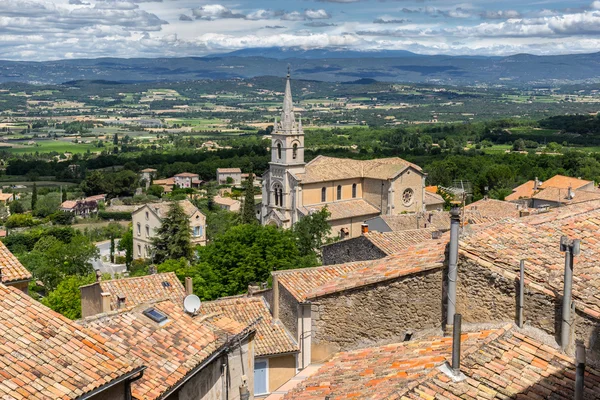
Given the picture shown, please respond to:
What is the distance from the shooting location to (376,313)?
11.1 m

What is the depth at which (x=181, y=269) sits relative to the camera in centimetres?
3734

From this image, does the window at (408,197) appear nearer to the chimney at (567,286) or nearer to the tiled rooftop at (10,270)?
the tiled rooftop at (10,270)

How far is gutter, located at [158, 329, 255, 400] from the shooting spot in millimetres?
10984

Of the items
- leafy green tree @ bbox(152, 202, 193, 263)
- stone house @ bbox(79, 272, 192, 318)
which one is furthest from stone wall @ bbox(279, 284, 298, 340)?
leafy green tree @ bbox(152, 202, 193, 263)

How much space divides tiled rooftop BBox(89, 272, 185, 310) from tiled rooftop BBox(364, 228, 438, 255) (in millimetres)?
6863

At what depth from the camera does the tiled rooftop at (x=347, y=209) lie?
59.8 meters

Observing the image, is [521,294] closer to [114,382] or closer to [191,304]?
[114,382]

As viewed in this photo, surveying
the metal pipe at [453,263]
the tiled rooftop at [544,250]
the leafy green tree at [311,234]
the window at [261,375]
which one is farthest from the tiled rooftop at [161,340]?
the leafy green tree at [311,234]

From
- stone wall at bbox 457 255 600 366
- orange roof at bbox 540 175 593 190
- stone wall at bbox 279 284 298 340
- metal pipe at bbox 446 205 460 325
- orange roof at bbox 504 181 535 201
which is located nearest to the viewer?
stone wall at bbox 457 255 600 366

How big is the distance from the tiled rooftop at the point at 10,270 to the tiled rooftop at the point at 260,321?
5.15m

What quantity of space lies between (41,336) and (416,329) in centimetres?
536

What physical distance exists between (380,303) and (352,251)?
1549 cm

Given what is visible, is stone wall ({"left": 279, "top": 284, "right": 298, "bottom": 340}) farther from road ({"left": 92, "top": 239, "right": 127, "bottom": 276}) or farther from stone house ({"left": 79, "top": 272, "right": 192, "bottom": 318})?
road ({"left": 92, "top": 239, "right": 127, "bottom": 276})

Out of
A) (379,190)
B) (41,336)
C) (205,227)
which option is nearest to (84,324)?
(41,336)
